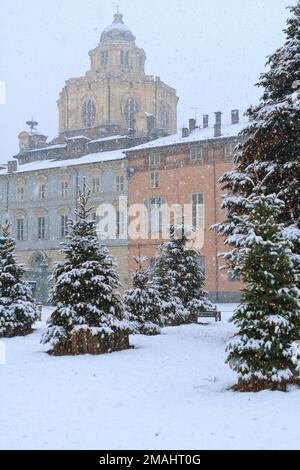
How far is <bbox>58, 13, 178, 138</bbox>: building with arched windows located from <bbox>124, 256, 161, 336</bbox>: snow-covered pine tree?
139ft

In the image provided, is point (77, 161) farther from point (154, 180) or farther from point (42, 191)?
point (154, 180)

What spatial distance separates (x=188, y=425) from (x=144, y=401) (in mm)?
1665

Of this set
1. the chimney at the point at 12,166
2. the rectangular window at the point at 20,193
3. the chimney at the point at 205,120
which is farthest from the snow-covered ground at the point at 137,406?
the chimney at the point at 12,166

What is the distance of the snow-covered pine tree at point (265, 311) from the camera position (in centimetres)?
986

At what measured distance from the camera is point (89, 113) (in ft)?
212

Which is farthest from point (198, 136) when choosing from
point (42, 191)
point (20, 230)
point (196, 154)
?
point (20, 230)

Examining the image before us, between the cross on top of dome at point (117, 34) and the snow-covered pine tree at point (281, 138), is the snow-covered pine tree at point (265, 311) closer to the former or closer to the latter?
the snow-covered pine tree at point (281, 138)

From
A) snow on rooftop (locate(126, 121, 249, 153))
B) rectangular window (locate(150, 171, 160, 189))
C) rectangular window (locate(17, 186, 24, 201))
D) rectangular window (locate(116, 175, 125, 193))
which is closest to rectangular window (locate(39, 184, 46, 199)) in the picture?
rectangular window (locate(17, 186, 24, 201))

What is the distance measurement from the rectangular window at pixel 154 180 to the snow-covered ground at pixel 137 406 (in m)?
31.5

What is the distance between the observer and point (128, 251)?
45969 millimetres

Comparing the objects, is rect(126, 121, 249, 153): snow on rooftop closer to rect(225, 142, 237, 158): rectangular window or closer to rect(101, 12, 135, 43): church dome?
rect(225, 142, 237, 158): rectangular window

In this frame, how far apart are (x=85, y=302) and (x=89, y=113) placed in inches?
2059

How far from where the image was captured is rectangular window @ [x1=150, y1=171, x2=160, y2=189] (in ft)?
148
